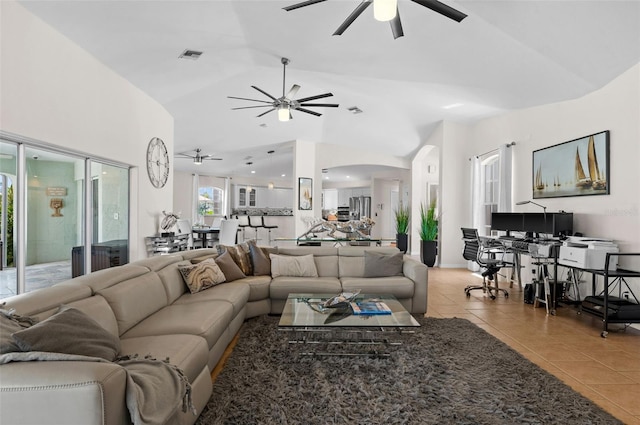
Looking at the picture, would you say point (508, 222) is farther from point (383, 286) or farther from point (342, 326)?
point (342, 326)

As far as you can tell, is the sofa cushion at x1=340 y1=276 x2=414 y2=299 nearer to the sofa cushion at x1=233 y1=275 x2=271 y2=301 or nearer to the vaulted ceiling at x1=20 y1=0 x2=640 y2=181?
the sofa cushion at x1=233 y1=275 x2=271 y2=301

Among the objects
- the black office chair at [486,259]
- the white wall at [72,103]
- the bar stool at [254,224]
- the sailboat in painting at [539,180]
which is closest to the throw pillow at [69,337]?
the white wall at [72,103]

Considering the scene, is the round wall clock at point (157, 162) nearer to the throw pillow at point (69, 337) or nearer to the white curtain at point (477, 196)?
the throw pillow at point (69, 337)

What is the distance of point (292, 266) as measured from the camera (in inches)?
169

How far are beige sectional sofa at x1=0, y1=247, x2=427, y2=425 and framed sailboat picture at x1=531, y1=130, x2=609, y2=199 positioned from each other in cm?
242

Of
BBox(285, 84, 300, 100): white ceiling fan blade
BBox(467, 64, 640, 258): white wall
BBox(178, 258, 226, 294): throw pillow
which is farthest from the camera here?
BBox(285, 84, 300, 100): white ceiling fan blade

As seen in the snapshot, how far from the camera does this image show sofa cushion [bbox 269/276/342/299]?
154 inches

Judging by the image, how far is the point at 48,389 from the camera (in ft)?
4.08

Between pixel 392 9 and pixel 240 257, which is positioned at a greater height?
pixel 392 9

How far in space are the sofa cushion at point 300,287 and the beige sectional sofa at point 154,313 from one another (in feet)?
0.04

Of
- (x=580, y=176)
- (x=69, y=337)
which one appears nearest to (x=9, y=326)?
(x=69, y=337)

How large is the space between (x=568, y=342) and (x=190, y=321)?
11.1 ft

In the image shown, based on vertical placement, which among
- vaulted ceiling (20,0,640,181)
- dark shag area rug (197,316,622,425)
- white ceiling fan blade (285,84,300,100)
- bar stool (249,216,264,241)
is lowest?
dark shag area rug (197,316,622,425)

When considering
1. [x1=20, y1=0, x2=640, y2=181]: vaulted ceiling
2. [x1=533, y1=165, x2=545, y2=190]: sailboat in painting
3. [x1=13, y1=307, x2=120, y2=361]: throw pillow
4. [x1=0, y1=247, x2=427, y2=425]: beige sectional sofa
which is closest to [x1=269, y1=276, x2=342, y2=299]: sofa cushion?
[x1=0, y1=247, x2=427, y2=425]: beige sectional sofa
